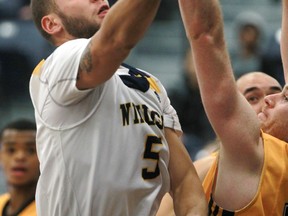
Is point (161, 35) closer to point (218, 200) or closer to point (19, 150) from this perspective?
point (19, 150)

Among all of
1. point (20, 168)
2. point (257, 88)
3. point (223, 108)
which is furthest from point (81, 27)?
point (20, 168)

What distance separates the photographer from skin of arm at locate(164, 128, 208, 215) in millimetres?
4617

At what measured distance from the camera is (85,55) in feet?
13.8

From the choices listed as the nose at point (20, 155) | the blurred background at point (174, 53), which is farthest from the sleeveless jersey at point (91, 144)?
the blurred background at point (174, 53)

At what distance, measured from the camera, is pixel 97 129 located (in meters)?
4.31

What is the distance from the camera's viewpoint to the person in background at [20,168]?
6926 millimetres

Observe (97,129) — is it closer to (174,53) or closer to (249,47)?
(249,47)

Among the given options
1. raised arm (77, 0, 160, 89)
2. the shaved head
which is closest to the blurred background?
the shaved head

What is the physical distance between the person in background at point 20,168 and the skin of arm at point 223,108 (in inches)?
94.4

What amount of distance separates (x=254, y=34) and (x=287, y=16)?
5477mm

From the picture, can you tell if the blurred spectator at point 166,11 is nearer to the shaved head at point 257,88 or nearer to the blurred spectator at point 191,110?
the blurred spectator at point 191,110

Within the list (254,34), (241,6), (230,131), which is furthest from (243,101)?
(241,6)

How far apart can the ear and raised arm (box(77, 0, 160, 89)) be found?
473mm

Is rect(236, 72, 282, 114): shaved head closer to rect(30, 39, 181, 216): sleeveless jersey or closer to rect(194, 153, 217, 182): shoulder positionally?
rect(194, 153, 217, 182): shoulder
